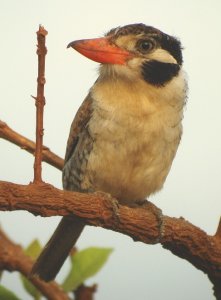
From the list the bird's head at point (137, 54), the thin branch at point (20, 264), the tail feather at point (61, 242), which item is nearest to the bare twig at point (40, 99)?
the thin branch at point (20, 264)

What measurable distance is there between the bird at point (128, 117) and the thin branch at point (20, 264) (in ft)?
1.48

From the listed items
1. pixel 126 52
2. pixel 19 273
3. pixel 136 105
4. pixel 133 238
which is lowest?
pixel 19 273

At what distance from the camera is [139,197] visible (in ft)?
9.36

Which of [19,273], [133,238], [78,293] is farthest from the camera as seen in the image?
[133,238]

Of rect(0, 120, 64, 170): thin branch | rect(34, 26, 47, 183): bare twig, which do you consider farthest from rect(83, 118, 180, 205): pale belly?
rect(34, 26, 47, 183): bare twig

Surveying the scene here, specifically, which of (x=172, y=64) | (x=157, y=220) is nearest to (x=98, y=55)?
(x=172, y=64)

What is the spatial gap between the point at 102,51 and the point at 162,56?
0.34 meters

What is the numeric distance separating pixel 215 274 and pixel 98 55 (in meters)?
1.01

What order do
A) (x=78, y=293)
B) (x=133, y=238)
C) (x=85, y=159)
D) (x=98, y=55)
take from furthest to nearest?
(x=85, y=159) < (x=98, y=55) < (x=133, y=238) < (x=78, y=293)

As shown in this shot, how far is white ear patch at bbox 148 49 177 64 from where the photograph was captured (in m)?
2.60

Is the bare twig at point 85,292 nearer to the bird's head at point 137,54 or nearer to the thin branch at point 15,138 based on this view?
the thin branch at point 15,138

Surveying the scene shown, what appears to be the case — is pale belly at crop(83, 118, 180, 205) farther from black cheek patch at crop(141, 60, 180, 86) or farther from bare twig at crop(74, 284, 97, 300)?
bare twig at crop(74, 284, 97, 300)

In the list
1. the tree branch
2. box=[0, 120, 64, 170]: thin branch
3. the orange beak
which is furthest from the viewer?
→ the orange beak

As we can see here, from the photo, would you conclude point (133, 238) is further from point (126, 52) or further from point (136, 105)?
point (126, 52)
